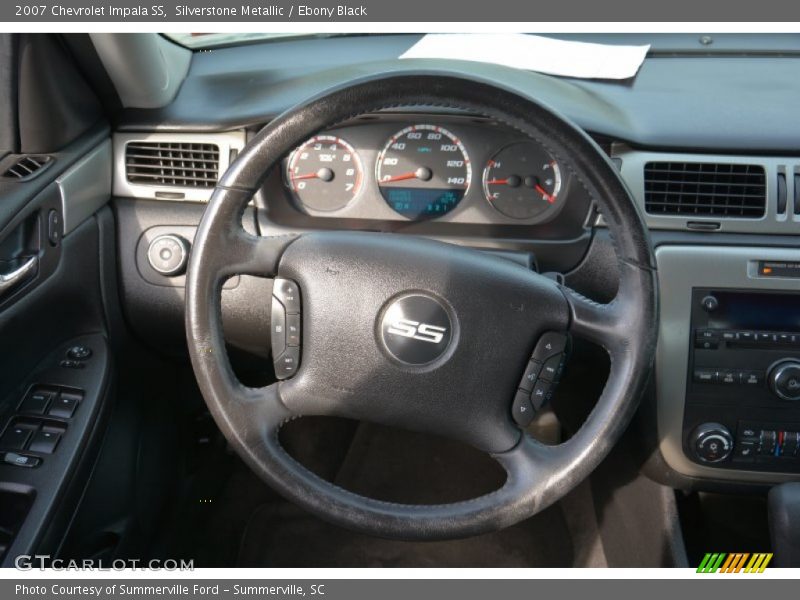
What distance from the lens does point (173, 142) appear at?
1.67 metres

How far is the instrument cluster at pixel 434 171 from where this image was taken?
62.8 inches

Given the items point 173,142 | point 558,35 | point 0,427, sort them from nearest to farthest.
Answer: point 0,427 → point 173,142 → point 558,35

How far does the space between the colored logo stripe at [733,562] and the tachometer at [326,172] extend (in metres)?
1.02

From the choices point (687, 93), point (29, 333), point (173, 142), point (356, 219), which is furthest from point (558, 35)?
point (29, 333)

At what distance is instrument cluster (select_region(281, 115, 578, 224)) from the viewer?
1595 millimetres

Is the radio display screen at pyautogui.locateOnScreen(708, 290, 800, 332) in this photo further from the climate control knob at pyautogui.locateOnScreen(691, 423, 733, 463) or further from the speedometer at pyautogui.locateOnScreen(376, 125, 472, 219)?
the speedometer at pyautogui.locateOnScreen(376, 125, 472, 219)

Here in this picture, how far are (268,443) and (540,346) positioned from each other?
441mm

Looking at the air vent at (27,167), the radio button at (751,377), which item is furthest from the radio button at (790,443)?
the air vent at (27,167)

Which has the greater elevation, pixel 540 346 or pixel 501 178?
pixel 501 178

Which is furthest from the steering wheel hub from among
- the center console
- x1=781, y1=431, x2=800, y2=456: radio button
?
x1=781, y1=431, x2=800, y2=456: radio button

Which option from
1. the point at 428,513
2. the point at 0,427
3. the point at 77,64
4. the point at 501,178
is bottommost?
the point at 0,427

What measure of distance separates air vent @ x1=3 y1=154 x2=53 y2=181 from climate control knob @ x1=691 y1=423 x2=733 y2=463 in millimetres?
1350

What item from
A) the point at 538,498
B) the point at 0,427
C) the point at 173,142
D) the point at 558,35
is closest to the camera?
the point at 538,498

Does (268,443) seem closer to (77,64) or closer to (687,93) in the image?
(77,64)
